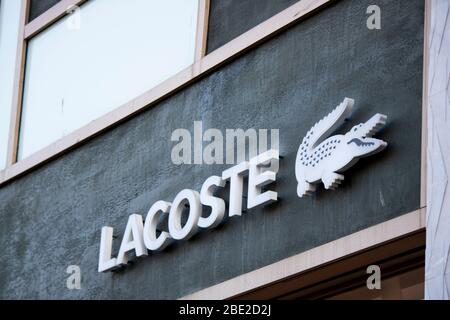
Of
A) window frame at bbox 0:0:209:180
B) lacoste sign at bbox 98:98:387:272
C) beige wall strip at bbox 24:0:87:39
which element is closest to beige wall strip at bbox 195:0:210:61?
window frame at bbox 0:0:209:180

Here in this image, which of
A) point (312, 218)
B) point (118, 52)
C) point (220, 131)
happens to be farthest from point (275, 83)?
point (118, 52)

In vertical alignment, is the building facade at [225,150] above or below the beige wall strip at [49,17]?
below

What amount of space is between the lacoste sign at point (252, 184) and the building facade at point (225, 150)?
19mm

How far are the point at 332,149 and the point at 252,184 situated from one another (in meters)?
1.22

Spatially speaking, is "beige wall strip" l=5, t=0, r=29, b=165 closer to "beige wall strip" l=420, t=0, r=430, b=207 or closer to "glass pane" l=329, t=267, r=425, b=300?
"glass pane" l=329, t=267, r=425, b=300

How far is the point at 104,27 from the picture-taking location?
57.8 ft

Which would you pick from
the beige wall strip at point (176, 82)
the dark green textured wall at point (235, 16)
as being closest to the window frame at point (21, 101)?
the beige wall strip at point (176, 82)

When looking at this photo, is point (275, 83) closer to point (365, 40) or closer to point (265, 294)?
point (365, 40)

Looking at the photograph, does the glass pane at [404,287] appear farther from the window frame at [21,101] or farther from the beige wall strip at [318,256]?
the window frame at [21,101]

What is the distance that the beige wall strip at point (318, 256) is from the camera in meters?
12.0

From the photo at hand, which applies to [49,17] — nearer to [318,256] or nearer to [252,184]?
[252,184]

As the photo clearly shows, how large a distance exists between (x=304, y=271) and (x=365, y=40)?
8.02 ft

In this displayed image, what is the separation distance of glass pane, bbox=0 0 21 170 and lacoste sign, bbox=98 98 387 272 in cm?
382

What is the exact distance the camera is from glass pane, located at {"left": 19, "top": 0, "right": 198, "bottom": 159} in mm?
16391
